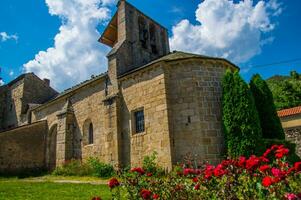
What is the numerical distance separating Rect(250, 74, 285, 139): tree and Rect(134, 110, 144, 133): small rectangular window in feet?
21.9

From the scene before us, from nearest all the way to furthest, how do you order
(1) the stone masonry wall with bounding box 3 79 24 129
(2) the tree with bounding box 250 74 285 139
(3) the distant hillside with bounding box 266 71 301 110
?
(2) the tree with bounding box 250 74 285 139, (1) the stone masonry wall with bounding box 3 79 24 129, (3) the distant hillside with bounding box 266 71 301 110

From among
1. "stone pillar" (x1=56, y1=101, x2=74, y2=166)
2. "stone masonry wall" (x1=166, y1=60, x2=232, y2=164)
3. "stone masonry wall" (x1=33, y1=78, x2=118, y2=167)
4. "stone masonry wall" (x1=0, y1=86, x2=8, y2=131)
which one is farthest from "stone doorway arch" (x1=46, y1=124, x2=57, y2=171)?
"stone masonry wall" (x1=166, y1=60, x2=232, y2=164)

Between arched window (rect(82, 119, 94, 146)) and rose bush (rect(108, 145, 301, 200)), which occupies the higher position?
arched window (rect(82, 119, 94, 146))

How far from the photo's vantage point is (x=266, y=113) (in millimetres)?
14750

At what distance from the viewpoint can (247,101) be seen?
11758 mm

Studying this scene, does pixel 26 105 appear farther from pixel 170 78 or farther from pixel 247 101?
pixel 247 101

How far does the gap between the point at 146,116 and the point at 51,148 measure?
33.7 ft

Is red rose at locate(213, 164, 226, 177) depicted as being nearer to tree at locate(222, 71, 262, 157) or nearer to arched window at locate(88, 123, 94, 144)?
tree at locate(222, 71, 262, 157)

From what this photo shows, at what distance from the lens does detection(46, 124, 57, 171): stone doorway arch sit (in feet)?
64.4

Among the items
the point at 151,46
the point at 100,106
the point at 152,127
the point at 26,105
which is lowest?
the point at 152,127

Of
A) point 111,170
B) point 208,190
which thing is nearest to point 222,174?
point 208,190

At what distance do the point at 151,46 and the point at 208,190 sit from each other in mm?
16445

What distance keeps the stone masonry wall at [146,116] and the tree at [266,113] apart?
6.00 metres

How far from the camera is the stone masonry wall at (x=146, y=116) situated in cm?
1246
